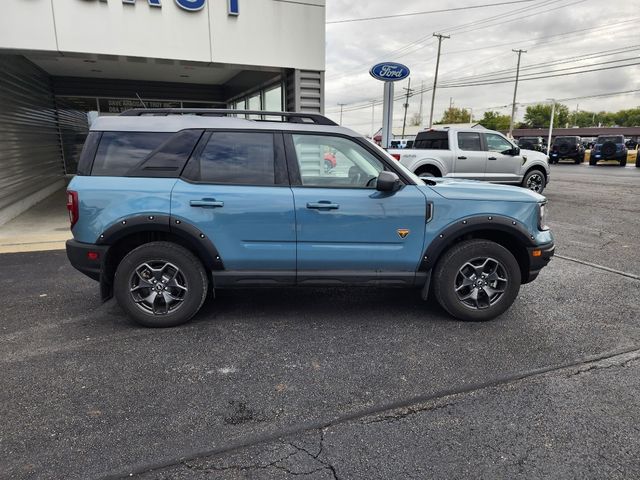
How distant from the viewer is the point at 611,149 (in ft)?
90.9

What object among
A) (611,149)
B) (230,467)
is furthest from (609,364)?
(611,149)

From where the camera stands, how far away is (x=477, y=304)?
13.7ft

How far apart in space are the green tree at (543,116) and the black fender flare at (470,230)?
12706 centimetres

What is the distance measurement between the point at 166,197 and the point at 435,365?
2.55 m

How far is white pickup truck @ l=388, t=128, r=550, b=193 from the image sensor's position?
456 inches

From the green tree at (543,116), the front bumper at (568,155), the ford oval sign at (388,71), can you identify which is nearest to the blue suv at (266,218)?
the ford oval sign at (388,71)

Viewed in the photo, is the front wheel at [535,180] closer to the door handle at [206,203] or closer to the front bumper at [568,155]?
the door handle at [206,203]

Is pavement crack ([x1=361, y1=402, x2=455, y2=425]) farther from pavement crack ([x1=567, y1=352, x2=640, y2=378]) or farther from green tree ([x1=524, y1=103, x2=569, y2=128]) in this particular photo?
green tree ([x1=524, y1=103, x2=569, y2=128])

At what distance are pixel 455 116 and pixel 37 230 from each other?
10814 centimetres

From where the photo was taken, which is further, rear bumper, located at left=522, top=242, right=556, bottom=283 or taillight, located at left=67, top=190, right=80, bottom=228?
rear bumper, located at left=522, top=242, right=556, bottom=283

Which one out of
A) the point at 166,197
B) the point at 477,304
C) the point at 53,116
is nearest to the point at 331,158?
the point at 166,197

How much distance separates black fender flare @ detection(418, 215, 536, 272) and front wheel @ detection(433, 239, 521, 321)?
0.13 m

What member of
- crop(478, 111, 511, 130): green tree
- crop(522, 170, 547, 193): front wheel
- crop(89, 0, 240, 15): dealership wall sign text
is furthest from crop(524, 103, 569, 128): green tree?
crop(89, 0, 240, 15): dealership wall sign text

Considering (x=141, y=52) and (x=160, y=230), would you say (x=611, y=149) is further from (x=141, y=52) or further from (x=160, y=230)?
(x=160, y=230)
